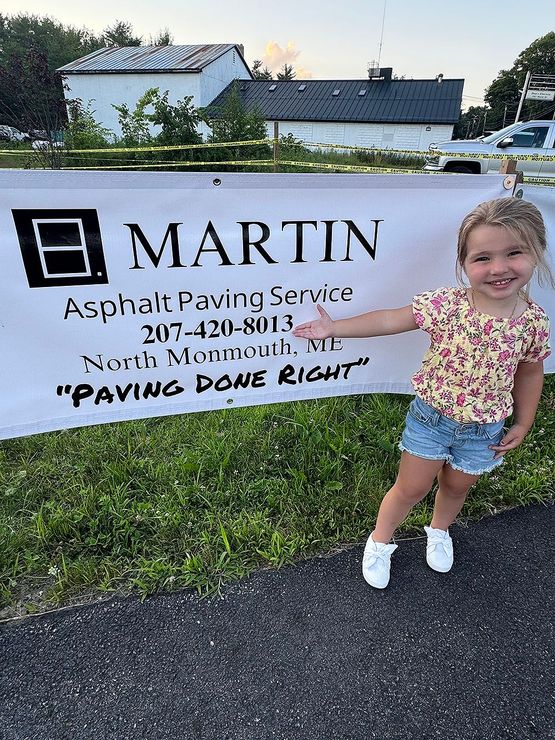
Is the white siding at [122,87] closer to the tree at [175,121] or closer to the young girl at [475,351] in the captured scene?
the tree at [175,121]

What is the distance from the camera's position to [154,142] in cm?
1310

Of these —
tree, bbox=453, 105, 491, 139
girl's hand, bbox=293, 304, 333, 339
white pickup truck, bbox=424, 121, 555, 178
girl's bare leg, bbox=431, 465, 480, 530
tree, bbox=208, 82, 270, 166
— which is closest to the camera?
girl's bare leg, bbox=431, 465, 480, 530

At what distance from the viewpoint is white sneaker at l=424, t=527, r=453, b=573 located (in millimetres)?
2062

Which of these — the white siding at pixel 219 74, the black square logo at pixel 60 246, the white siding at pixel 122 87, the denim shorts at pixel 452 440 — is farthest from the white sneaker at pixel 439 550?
the white siding at pixel 219 74

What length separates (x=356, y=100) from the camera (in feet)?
122

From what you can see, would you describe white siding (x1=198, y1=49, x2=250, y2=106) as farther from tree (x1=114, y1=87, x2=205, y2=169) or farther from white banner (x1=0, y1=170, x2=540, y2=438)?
white banner (x1=0, y1=170, x2=540, y2=438)

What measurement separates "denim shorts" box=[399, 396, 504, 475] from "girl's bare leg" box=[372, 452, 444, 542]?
47 millimetres

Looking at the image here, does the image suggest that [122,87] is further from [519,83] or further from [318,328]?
[519,83]

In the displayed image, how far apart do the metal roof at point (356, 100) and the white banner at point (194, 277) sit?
37465 millimetres

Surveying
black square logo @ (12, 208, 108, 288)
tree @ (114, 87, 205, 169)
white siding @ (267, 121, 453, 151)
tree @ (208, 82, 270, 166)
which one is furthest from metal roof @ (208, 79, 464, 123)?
black square logo @ (12, 208, 108, 288)

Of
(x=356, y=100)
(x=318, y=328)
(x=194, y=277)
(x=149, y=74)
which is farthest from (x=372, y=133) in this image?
(x=194, y=277)

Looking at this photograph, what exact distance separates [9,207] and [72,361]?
62 centimetres

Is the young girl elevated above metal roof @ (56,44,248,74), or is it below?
below

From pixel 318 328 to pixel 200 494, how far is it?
3.64 ft
